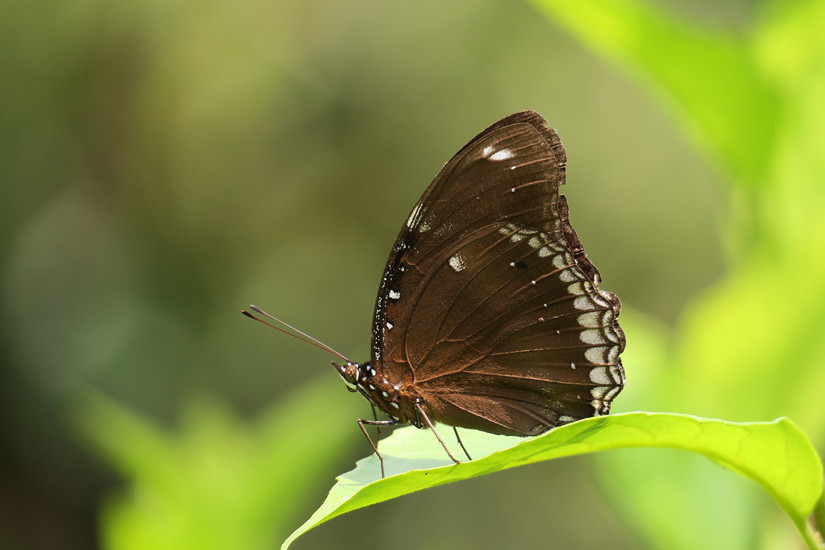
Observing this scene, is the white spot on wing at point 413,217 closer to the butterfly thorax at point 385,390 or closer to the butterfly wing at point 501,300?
the butterfly wing at point 501,300

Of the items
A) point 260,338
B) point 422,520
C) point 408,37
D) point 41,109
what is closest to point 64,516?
point 260,338

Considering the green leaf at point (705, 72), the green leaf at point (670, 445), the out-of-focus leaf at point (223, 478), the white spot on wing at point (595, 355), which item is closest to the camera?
the green leaf at point (670, 445)

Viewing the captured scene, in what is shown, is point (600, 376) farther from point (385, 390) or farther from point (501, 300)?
point (385, 390)

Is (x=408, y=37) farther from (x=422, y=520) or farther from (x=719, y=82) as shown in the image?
(x=719, y=82)

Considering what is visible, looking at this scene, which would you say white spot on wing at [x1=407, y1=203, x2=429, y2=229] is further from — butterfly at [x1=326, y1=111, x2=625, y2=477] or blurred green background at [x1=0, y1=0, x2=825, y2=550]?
blurred green background at [x1=0, y1=0, x2=825, y2=550]

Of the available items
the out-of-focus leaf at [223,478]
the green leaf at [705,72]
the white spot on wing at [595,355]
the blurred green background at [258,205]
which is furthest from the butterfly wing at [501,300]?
the blurred green background at [258,205]

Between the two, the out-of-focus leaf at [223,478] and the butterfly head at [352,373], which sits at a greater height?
the butterfly head at [352,373]
